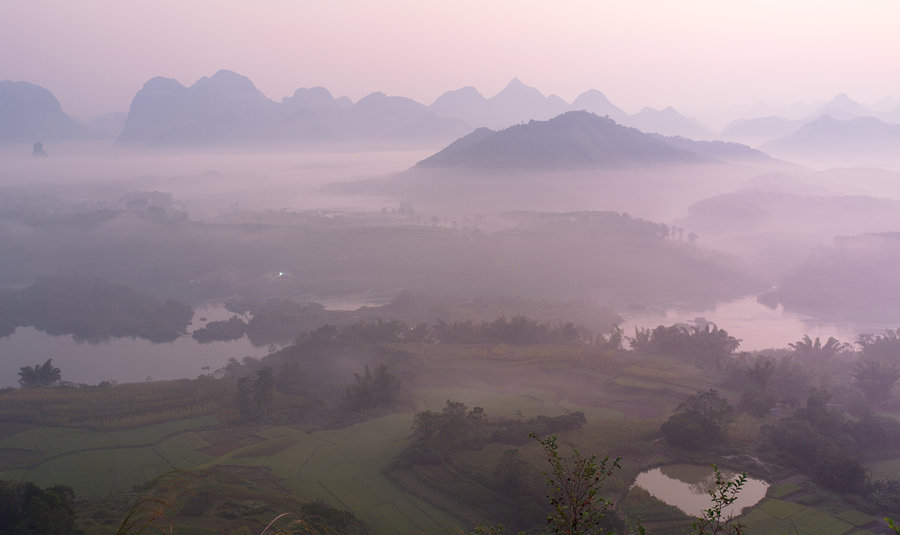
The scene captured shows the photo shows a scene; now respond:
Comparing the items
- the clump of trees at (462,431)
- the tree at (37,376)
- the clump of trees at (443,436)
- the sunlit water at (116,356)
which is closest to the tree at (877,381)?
the clump of trees at (462,431)

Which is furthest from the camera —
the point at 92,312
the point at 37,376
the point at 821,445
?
the point at 92,312

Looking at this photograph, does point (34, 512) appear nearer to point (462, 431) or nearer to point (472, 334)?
point (462, 431)

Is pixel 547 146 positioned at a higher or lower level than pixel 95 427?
higher

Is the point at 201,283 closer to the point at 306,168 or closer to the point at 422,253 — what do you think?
the point at 422,253

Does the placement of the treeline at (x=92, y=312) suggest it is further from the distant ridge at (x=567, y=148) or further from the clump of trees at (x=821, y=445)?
the distant ridge at (x=567, y=148)

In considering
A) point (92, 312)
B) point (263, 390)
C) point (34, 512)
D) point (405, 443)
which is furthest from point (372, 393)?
point (92, 312)

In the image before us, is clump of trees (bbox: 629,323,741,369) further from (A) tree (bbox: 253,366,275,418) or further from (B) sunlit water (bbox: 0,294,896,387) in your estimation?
(A) tree (bbox: 253,366,275,418)

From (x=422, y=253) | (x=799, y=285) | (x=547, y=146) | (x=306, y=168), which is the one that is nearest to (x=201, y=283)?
(x=422, y=253)
